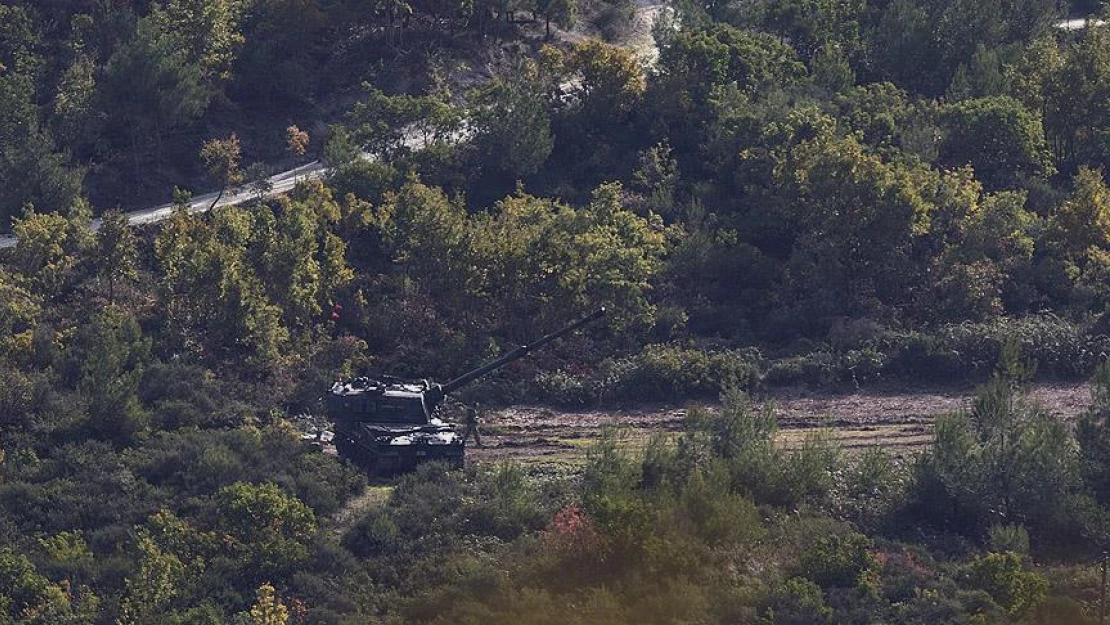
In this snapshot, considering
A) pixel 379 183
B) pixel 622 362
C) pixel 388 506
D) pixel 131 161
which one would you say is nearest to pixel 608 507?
pixel 388 506

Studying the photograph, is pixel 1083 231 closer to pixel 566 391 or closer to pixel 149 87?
pixel 566 391

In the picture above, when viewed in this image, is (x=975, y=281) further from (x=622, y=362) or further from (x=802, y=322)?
(x=622, y=362)

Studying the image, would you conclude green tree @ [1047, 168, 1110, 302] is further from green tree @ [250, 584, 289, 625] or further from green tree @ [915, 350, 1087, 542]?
green tree @ [250, 584, 289, 625]

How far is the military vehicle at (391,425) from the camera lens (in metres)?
52.8

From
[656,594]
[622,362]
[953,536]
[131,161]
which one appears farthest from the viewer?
[131,161]

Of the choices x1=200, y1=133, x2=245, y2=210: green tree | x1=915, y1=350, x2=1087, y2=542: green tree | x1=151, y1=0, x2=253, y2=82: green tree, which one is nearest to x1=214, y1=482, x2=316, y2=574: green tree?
x1=915, y1=350, x2=1087, y2=542: green tree

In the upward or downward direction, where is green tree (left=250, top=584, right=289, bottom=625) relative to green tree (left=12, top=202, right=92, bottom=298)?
downward

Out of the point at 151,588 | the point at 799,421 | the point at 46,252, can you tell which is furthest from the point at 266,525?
the point at 799,421

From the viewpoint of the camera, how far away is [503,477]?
2014 inches

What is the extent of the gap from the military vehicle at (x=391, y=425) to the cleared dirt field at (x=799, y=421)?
7.35 ft

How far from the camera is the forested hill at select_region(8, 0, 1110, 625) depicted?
155 ft

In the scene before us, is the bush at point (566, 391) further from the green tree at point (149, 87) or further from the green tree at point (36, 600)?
the green tree at point (149, 87)

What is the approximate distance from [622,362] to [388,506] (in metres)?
13.7

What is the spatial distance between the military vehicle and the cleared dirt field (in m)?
2.24
